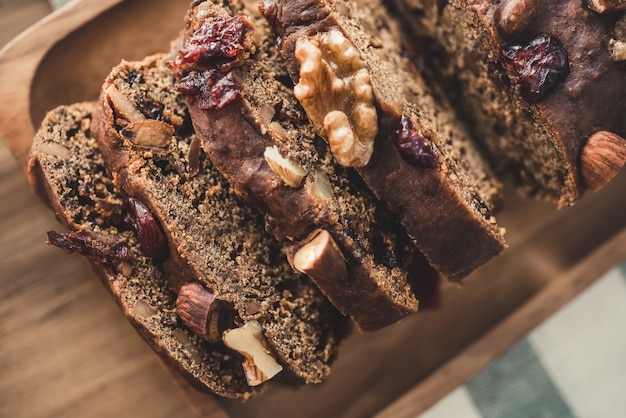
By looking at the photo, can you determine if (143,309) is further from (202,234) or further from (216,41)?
(216,41)

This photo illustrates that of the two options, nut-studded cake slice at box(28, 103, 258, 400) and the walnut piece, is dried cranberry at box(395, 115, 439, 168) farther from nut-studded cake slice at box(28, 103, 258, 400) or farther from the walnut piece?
nut-studded cake slice at box(28, 103, 258, 400)

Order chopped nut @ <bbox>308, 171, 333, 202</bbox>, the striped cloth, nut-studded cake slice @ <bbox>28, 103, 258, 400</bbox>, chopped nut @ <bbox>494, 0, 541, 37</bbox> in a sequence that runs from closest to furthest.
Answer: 1. chopped nut @ <bbox>308, 171, 333, 202</bbox>
2. chopped nut @ <bbox>494, 0, 541, 37</bbox>
3. nut-studded cake slice @ <bbox>28, 103, 258, 400</bbox>
4. the striped cloth

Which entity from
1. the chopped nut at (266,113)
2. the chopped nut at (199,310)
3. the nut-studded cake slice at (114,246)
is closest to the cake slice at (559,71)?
the chopped nut at (266,113)

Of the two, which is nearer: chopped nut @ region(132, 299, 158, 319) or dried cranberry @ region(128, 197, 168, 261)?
dried cranberry @ region(128, 197, 168, 261)

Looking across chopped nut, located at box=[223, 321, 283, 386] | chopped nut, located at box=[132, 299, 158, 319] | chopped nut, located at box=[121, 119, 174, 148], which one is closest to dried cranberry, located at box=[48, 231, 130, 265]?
chopped nut, located at box=[132, 299, 158, 319]

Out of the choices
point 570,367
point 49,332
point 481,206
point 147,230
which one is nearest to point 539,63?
point 481,206

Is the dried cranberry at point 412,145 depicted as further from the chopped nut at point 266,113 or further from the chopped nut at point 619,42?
the chopped nut at point 619,42
